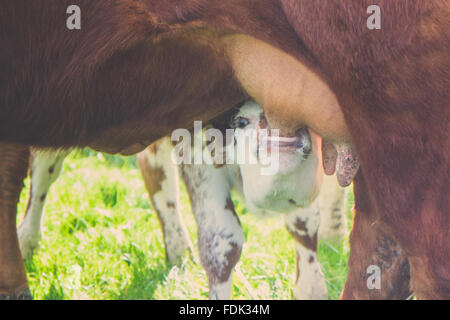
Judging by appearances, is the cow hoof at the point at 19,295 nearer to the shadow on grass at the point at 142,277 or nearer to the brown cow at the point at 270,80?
the shadow on grass at the point at 142,277

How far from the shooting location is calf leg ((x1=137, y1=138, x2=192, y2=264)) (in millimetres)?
4051

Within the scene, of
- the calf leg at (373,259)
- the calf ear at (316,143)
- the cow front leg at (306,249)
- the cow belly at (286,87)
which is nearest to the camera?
the cow belly at (286,87)

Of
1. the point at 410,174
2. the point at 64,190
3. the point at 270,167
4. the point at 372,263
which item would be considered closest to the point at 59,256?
the point at 64,190

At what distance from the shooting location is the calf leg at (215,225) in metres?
3.35

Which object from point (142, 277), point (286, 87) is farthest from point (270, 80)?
point (142, 277)

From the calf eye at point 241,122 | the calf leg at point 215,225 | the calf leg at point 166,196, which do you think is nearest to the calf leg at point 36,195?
the calf leg at point 166,196

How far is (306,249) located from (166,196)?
0.97m

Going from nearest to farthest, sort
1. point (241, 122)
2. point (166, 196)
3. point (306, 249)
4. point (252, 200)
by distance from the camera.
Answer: point (241, 122)
point (252, 200)
point (306, 249)
point (166, 196)

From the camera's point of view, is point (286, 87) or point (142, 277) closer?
point (286, 87)

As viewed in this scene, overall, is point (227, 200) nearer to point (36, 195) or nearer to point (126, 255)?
point (126, 255)

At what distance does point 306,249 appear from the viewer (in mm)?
3568

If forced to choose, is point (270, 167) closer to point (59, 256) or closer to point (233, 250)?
point (233, 250)

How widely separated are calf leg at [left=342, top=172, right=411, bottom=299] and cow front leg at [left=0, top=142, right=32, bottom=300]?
5.13 ft

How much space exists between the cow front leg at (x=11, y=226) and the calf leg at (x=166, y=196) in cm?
85
